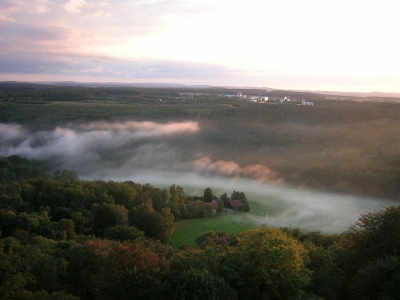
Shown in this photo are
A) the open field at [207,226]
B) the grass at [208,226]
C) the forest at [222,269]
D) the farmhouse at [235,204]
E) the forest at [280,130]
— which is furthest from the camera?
Result: the forest at [280,130]

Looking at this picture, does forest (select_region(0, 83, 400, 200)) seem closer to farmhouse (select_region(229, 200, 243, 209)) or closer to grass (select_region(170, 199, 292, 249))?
grass (select_region(170, 199, 292, 249))

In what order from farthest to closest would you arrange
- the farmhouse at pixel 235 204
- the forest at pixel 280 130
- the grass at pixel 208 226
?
the forest at pixel 280 130, the farmhouse at pixel 235 204, the grass at pixel 208 226

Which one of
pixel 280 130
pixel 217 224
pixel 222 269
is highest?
pixel 280 130

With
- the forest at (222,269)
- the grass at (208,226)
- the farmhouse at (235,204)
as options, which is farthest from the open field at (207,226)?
the forest at (222,269)

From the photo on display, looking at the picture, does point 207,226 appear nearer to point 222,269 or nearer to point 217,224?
point 217,224

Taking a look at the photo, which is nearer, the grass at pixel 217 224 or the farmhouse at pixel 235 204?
the grass at pixel 217 224

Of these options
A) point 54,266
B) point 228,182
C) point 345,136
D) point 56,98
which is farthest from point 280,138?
point 56,98

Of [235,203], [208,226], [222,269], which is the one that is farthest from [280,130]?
[222,269]

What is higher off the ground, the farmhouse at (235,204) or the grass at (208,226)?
the farmhouse at (235,204)

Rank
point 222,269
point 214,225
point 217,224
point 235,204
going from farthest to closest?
point 235,204 < point 217,224 < point 214,225 < point 222,269

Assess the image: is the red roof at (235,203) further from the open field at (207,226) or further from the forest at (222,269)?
the forest at (222,269)

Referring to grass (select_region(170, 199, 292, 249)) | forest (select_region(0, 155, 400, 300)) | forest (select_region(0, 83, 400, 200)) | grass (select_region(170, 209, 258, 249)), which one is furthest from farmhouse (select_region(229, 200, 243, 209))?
forest (select_region(0, 155, 400, 300))
